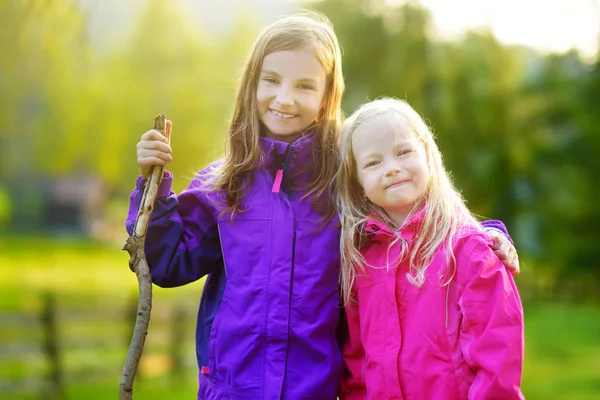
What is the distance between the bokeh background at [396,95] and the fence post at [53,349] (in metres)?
0.89

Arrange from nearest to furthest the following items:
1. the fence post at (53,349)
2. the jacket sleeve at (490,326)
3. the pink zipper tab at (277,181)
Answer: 1. the jacket sleeve at (490,326)
2. the pink zipper tab at (277,181)
3. the fence post at (53,349)

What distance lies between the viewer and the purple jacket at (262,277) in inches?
87.7

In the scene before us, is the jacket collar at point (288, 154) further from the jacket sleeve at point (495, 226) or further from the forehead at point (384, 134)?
the jacket sleeve at point (495, 226)

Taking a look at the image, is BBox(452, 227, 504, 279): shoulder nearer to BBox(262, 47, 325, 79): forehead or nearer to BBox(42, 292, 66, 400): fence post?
BBox(262, 47, 325, 79): forehead

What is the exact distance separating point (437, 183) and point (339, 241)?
1.17 feet

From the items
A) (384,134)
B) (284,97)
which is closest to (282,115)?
(284,97)

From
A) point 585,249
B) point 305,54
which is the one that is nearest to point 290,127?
point 305,54

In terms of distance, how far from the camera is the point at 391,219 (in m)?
2.30

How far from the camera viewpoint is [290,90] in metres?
Result: 2.39

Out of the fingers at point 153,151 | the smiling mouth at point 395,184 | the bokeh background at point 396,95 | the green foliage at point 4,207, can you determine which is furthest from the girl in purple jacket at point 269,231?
the green foliage at point 4,207

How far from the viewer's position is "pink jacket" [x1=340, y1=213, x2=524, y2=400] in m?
1.95

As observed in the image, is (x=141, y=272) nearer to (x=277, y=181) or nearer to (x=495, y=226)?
(x=277, y=181)

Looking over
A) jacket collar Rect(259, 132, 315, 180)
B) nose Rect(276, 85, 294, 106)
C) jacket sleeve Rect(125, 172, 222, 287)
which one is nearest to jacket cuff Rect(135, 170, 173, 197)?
jacket sleeve Rect(125, 172, 222, 287)

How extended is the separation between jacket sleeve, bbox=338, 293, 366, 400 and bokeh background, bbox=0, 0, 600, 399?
6874 mm
